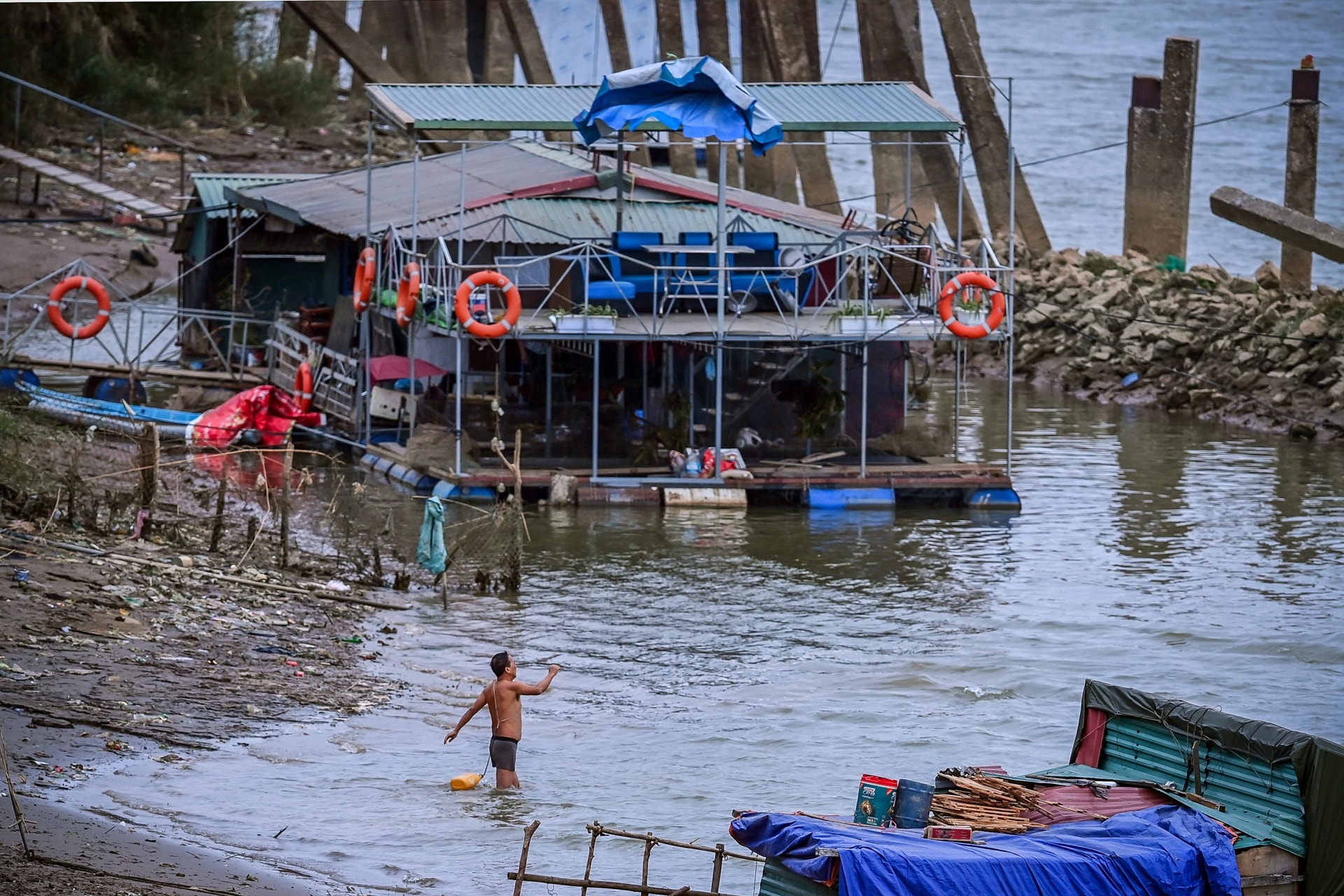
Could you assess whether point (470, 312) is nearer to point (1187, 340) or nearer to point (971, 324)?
point (971, 324)

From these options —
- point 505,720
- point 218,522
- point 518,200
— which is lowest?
point 505,720

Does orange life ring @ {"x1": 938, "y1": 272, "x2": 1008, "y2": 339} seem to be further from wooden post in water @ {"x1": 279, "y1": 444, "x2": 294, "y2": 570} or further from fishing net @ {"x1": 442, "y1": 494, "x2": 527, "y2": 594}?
wooden post in water @ {"x1": 279, "y1": 444, "x2": 294, "y2": 570}

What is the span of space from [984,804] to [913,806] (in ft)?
1.88

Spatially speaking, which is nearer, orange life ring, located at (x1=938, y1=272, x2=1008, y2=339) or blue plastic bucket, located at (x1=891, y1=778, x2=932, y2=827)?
blue plastic bucket, located at (x1=891, y1=778, x2=932, y2=827)

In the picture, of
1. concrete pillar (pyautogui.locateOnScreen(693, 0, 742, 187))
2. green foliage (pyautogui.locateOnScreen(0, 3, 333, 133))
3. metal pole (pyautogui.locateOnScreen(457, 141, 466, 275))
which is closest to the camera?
metal pole (pyautogui.locateOnScreen(457, 141, 466, 275))

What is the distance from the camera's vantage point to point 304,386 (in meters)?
27.6

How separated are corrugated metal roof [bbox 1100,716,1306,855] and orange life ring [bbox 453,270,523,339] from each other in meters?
12.5

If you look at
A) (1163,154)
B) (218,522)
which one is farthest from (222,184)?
(1163,154)

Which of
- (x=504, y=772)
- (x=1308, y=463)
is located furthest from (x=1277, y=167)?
(x=504, y=772)

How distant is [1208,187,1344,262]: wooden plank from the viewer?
20594 millimetres

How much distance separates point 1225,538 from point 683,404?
24.5 ft

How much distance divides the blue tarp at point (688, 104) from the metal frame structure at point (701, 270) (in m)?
0.31

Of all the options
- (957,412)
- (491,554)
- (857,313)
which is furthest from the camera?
(957,412)

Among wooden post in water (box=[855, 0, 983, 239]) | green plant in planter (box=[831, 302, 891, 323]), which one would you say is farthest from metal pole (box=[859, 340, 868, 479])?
wooden post in water (box=[855, 0, 983, 239])
